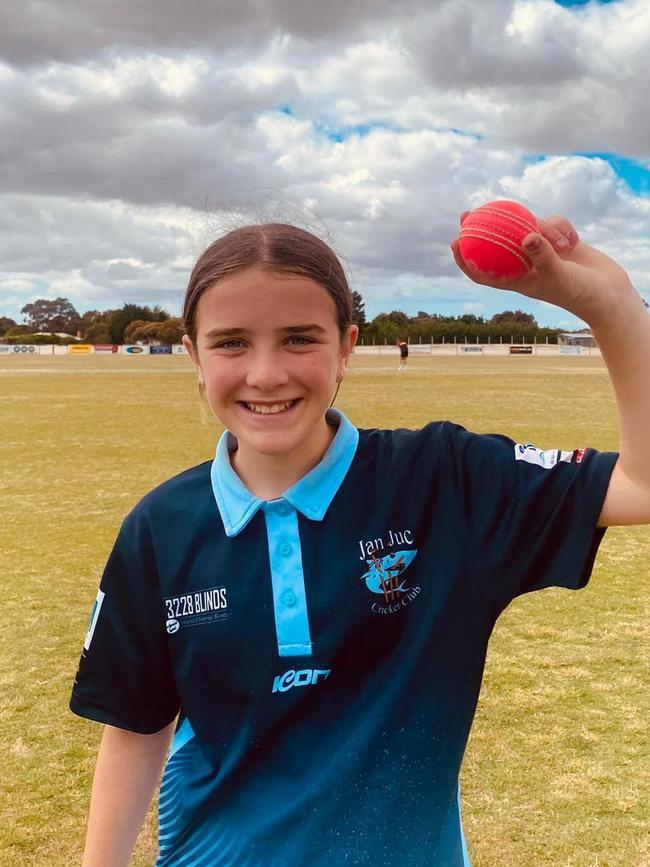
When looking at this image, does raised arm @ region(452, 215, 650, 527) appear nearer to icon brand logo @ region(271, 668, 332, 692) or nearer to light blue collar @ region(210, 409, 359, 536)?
light blue collar @ region(210, 409, 359, 536)

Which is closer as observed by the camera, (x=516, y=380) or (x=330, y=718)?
(x=330, y=718)

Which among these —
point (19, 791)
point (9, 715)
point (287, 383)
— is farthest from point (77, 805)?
point (287, 383)

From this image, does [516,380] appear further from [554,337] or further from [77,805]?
[554,337]

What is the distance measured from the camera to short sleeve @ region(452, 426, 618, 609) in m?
1.57

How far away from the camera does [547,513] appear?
62.4 inches

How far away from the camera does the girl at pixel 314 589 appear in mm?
1552

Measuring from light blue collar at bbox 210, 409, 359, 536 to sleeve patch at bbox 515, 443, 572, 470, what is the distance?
1.08 ft

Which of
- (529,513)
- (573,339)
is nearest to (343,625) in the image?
(529,513)

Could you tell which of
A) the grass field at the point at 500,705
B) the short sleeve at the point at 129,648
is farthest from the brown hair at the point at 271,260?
the grass field at the point at 500,705

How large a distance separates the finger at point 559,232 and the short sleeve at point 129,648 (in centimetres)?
94

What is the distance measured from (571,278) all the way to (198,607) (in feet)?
2.96

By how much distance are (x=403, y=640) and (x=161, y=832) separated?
0.64m

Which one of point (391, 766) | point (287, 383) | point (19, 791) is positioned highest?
point (287, 383)


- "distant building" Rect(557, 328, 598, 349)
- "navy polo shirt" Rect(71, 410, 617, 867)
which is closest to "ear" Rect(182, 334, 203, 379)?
"navy polo shirt" Rect(71, 410, 617, 867)
